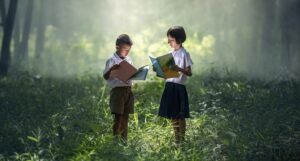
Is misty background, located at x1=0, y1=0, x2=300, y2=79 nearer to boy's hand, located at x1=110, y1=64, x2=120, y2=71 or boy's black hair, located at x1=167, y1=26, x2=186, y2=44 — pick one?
boy's black hair, located at x1=167, y1=26, x2=186, y2=44

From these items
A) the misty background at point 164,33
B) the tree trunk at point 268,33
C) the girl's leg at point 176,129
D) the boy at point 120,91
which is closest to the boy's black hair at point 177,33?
the boy at point 120,91

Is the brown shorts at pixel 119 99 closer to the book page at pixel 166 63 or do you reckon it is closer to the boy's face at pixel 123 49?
the boy's face at pixel 123 49

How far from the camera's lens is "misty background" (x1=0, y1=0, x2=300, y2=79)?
19.0 meters

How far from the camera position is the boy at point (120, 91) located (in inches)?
332

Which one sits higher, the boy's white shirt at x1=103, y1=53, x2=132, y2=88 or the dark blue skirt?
the boy's white shirt at x1=103, y1=53, x2=132, y2=88

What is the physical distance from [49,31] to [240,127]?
3349cm

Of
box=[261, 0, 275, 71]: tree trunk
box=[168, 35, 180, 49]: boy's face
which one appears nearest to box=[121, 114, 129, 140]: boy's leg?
box=[168, 35, 180, 49]: boy's face

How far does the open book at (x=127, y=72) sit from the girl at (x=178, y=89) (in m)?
0.57

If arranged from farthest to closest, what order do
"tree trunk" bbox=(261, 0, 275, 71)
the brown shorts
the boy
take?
"tree trunk" bbox=(261, 0, 275, 71)
the brown shorts
the boy

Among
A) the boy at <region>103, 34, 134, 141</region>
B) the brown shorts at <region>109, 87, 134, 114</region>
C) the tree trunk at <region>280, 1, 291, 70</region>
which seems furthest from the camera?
the tree trunk at <region>280, 1, 291, 70</region>

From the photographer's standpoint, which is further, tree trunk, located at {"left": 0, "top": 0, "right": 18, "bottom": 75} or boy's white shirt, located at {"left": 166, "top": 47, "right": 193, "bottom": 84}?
tree trunk, located at {"left": 0, "top": 0, "right": 18, "bottom": 75}

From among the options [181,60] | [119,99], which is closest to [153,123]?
[119,99]

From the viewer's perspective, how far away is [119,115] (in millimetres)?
8711

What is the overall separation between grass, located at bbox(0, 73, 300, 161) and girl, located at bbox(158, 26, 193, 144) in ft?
1.09
